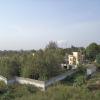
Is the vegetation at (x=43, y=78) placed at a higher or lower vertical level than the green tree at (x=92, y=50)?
lower

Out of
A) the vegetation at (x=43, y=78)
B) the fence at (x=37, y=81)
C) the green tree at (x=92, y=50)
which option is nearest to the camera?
the vegetation at (x=43, y=78)

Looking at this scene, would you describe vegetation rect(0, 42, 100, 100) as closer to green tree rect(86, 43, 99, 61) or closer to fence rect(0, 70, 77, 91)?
fence rect(0, 70, 77, 91)

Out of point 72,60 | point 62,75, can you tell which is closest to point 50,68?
point 62,75

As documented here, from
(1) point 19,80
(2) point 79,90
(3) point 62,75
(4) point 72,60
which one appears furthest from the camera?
(4) point 72,60

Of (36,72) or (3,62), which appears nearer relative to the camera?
(36,72)

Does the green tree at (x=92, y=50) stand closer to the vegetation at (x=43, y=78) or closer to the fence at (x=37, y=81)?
the vegetation at (x=43, y=78)

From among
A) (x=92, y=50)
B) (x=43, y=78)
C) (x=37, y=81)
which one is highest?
(x=92, y=50)

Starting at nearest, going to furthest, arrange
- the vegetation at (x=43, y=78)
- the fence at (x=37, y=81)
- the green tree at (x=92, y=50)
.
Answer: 1. the vegetation at (x=43, y=78)
2. the fence at (x=37, y=81)
3. the green tree at (x=92, y=50)

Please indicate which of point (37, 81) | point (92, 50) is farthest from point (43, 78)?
point (92, 50)

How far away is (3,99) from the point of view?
13.8 metres

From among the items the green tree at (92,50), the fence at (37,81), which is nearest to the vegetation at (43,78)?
the fence at (37,81)

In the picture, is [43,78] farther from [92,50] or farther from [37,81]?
[92,50]

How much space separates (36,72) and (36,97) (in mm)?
7139

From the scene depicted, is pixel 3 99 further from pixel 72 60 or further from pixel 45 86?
pixel 72 60
